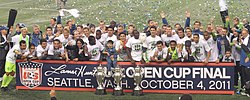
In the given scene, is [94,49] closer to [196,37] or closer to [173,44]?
[173,44]

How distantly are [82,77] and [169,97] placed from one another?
2410 millimetres

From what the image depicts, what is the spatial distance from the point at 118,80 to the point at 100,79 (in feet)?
1.56

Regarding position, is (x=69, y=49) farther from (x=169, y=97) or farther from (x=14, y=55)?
(x=169, y=97)

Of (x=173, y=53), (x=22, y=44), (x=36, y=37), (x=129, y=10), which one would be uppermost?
(x=129, y=10)

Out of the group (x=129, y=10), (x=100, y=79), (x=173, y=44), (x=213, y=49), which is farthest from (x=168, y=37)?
(x=129, y=10)

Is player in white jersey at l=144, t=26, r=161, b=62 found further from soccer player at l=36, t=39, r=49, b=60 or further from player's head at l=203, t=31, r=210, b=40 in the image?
soccer player at l=36, t=39, r=49, b=60

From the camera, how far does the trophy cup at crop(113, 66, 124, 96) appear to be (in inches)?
493

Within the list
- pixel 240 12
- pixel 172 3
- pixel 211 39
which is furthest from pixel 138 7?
pixel 211 39

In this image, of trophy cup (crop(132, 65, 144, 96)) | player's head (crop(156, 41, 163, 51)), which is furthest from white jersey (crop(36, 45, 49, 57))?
player's head (crop(156, 41, 163, 51))

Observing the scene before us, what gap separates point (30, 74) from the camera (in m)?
13.2

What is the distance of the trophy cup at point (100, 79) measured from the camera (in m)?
12.6

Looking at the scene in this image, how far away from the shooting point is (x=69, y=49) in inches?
521

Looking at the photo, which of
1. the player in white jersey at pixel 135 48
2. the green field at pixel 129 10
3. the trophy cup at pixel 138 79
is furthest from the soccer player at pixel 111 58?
the green field at pixel 129 10

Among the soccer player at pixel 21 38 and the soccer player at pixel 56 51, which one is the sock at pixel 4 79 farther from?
the soccer player at pixel 56 51
